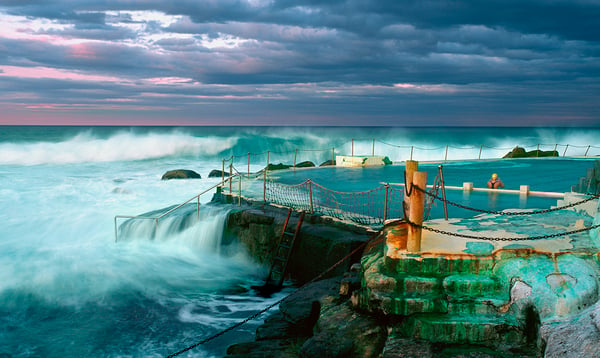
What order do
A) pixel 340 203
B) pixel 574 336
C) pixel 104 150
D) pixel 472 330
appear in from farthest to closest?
pixel 104 150 < pixel 340 203 < pixel 472 330 < pixel 574 336

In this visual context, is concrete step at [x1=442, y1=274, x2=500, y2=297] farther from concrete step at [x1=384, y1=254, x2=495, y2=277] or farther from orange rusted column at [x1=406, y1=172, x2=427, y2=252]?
orange rusted column at [x1=406, y1=172, x2=427, y2=252]

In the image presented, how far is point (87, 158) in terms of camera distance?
44.9 m

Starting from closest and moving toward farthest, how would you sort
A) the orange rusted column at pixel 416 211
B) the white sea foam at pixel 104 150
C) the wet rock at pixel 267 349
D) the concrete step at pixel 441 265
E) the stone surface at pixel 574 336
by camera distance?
the stone surface at pixel 574 336 → the concrete step at pixel 441 265 → the orange rusted column at pixel 416 211 → the wet rock at pixel 267 349 → the white sea foam at pixel 104 150

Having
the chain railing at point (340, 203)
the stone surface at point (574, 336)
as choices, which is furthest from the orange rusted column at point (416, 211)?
the chain railing at point (340, 203)

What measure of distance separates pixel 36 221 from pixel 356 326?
15.5 metres

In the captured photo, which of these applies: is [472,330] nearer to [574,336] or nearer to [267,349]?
[574,336]

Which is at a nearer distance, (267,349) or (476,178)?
(267,349)

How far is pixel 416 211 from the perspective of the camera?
20.6 ft

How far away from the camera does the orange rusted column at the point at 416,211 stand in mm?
6234

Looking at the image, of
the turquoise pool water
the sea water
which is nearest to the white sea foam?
the sea water

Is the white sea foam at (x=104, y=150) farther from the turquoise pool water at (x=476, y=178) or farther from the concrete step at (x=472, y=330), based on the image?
the concrete step at (x=472, y=330)

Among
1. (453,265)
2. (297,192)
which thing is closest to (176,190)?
(297,192)

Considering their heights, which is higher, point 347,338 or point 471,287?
point 471,287

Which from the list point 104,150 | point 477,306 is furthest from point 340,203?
point 104,150
